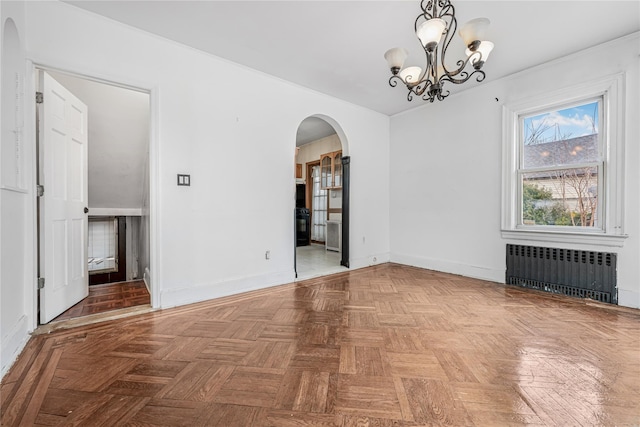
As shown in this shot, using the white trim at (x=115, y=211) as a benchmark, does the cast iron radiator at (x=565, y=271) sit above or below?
below

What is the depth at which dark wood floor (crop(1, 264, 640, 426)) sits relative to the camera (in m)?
1.27

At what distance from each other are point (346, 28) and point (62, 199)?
10.2ft

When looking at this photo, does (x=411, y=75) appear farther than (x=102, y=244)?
No

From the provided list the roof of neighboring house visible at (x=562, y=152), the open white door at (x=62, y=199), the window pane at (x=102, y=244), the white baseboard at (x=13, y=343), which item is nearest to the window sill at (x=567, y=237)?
the roof of neighboring house visible at (x=562, y=152)

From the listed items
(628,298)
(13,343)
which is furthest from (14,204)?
(628,298)

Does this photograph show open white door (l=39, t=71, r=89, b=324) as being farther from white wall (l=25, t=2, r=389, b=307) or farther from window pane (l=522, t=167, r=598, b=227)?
window pane (l=522, t=167, r=598, b=227)

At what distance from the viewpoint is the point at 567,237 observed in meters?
3.04

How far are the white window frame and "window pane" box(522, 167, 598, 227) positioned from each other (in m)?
0.07

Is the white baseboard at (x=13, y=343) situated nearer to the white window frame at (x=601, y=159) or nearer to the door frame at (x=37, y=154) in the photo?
the door frame at (x=37, y=154)

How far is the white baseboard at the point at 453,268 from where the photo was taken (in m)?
3.64

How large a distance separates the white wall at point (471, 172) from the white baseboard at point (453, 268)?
0.01 metres

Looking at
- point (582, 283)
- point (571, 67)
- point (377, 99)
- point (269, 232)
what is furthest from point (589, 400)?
point (377, 99)

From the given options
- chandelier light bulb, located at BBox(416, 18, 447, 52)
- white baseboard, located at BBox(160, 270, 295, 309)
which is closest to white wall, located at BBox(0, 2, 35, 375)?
white baseboard, located at BBox(160, 270, 295, 309)

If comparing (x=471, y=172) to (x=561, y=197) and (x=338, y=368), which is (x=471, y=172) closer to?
(x=561, y=197)
